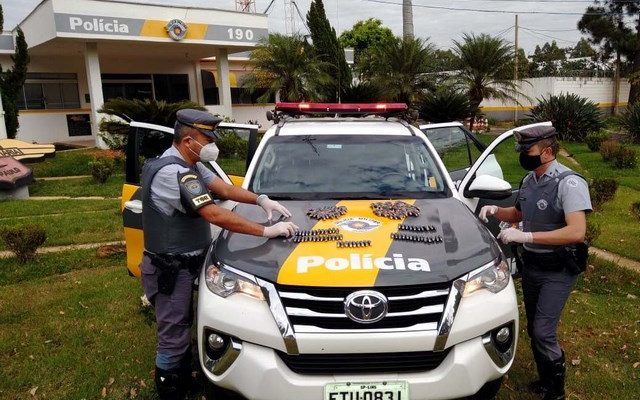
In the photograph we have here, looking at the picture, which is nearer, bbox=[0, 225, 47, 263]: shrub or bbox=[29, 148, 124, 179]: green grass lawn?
bbox=[0, 225, 47, 263]: shrub

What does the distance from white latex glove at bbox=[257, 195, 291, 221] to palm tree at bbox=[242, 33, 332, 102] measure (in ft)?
53.9

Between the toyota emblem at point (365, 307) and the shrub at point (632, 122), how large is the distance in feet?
55.9

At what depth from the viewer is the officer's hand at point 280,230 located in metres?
2.79

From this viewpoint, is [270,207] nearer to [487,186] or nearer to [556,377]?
[487,186]

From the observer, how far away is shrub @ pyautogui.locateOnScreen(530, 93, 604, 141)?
675 inches

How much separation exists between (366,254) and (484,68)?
18444 mm

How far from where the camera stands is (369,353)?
239 cm

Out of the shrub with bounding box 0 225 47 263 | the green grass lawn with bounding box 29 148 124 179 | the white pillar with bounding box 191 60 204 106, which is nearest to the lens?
the shrub with bounding box 0 225 47 263

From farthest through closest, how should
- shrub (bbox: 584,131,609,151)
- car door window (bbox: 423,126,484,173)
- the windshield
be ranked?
shrub (bbox: 584,131,609,151) → car door window (bbox: 423,126,484,173) → the windshield

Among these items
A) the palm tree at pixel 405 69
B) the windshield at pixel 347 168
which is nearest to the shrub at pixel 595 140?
the palm tree at pixel 405 69

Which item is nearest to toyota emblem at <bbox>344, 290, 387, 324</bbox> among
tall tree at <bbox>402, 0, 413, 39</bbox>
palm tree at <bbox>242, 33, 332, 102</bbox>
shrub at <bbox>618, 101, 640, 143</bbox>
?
shrub at <bbox>618, 101, 640, 143</bbox>

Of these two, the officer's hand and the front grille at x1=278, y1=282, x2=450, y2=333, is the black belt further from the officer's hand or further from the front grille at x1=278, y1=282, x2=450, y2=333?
the officer's hand

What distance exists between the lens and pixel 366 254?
2.63m

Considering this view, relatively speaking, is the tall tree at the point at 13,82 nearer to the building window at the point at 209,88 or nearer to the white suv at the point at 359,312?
the building window at the point at 209,88
